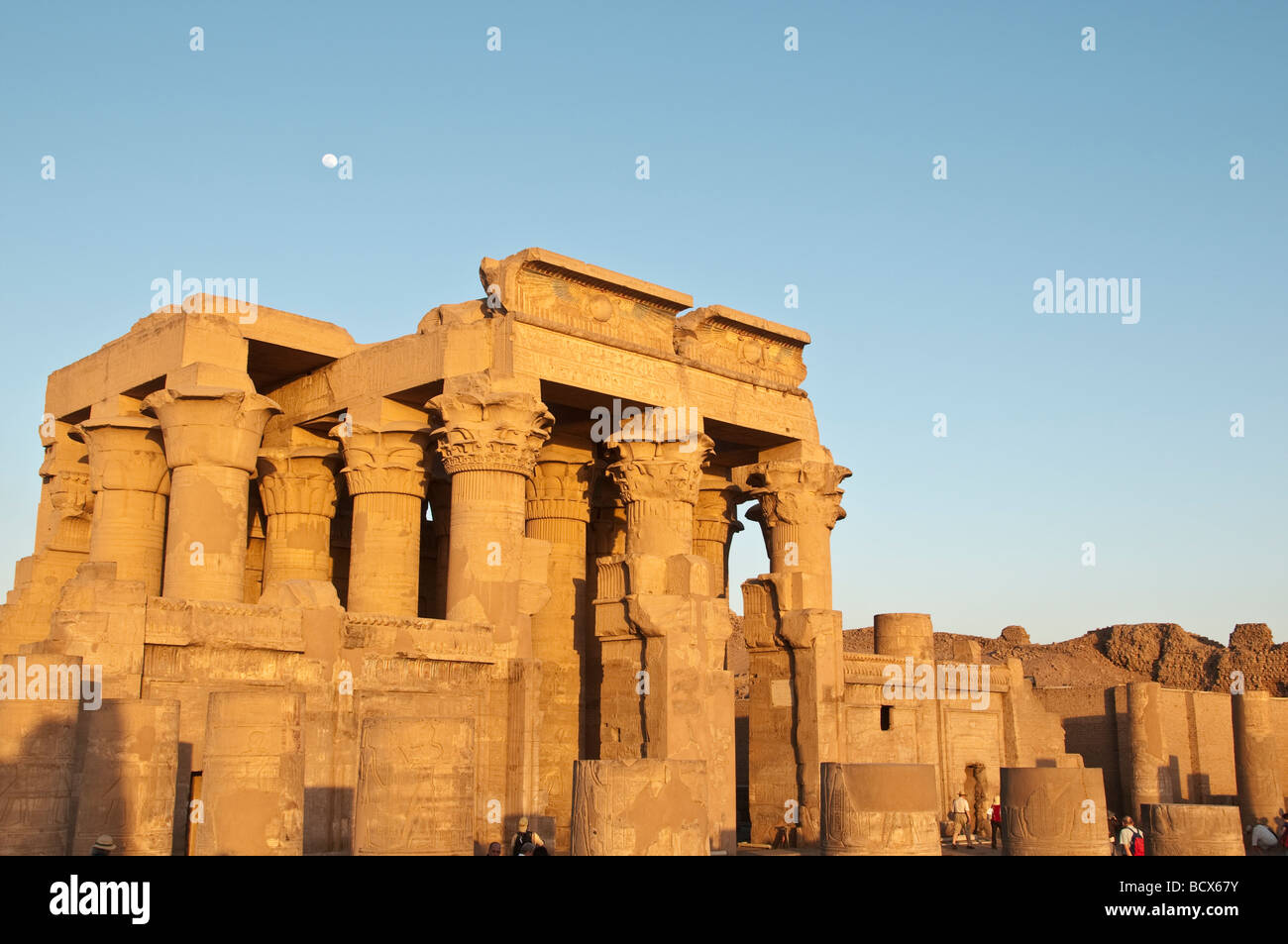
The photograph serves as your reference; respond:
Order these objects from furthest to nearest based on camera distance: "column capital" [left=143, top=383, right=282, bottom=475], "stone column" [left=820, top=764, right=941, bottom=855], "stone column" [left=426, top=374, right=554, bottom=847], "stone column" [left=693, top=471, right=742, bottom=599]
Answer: "stone column" [left=693, top=471, right=742, bottom=599]
"column capital" [left=143, top=383, right=282, bottom=475]
"stone column" [left=426, top=374, right=554, bottom=847]
"stone column" [left=820, top=764, right=941, bottom=855]

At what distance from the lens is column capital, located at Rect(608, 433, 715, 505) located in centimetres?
2347

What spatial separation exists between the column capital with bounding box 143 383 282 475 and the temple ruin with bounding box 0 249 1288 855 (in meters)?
0.05

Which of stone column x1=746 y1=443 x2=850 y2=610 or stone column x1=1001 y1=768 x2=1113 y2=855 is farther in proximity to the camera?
stone column x1=746 y1=443 x2=850 y2=610

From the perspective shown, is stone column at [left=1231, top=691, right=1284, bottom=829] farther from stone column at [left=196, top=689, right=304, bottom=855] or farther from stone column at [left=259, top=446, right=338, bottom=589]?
stone column at [left=196, top=689, right=304, bottom=855]

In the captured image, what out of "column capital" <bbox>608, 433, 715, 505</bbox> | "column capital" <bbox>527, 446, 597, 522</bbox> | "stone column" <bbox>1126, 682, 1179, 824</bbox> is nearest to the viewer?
"column capital" <bbox>608, 433, 715, 505</bbox>

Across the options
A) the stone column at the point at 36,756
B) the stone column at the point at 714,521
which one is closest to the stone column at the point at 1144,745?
the stone column at the point at 714,521

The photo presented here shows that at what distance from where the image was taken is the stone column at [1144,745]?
2933 cm

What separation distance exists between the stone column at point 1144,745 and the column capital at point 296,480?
17.5 m

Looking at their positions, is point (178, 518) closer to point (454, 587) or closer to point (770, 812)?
point (454, 587)

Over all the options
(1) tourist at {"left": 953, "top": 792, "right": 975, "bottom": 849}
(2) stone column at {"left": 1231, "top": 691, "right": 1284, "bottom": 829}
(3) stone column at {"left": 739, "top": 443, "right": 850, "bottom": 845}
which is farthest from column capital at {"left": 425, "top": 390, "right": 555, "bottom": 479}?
(2) stone column at {"left": 1231, "top": 691, "right": 1284, "bottom": 829}

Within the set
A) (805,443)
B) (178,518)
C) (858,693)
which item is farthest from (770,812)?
(178,518)

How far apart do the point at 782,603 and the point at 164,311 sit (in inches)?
459

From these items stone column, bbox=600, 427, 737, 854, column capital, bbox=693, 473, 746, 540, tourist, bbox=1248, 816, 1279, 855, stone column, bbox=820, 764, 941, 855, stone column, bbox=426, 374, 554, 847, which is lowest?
tourist, bbox=1248, 816, 1279, 855

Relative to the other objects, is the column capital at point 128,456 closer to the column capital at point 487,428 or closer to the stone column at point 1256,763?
the column capital at point 487,428
